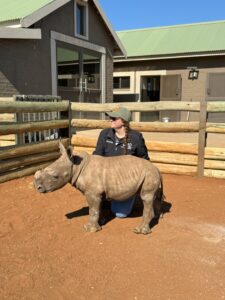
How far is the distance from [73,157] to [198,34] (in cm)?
1720

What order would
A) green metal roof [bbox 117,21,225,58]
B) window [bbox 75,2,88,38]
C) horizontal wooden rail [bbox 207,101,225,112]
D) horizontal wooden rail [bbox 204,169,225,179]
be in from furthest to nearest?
green metal roof [bbox 117,21,225,58]
window [bbox 75,2,88,38]
horizontal wooden rail [bbox 204,169,225,179]
horizontal wooden rail [bbox 207,101,225,112]

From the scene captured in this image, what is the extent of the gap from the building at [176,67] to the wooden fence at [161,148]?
34.3 ft

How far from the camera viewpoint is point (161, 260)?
10.7 feet

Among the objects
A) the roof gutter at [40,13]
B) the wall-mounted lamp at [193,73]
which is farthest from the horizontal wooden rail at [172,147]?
the wall-mounted lamp at [193,73]

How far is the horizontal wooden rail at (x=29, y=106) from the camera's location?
5855mm

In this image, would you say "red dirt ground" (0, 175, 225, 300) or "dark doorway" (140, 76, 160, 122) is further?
"dark doorway" (140, 76, 160, 122)

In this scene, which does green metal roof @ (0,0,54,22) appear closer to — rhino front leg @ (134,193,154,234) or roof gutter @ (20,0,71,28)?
roof gutter @ (20,0,71,28)

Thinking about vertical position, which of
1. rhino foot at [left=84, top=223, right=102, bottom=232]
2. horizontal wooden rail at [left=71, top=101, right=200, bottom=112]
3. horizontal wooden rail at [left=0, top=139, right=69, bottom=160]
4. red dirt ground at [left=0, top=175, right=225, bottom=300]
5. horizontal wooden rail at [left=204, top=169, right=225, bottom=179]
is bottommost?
red dirt ground at [left=0, top=175, right=225, bottom=300]

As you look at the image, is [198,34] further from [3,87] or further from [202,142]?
[202,142]

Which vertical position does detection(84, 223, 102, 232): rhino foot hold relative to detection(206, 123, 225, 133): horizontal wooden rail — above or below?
below

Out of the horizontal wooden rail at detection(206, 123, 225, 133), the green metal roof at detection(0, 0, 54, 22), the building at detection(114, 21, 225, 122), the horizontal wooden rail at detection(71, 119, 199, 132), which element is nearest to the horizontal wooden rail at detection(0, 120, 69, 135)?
the horizontal wooden rail at detection(71, 119, 199, 132)

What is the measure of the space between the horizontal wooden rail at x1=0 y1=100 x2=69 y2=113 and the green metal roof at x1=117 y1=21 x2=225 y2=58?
1153 cm

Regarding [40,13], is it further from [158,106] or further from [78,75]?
[158,106]

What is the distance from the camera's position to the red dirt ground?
2.78m
